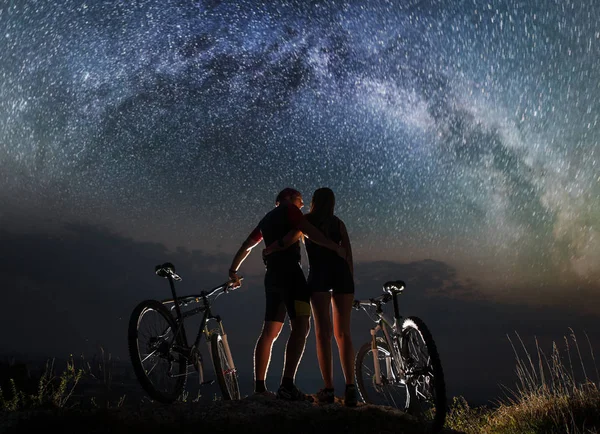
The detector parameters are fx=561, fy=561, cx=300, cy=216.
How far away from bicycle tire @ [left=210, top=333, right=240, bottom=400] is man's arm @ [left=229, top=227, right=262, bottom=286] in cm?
75

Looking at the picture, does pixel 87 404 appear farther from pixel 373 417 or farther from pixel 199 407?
pixel 373 417

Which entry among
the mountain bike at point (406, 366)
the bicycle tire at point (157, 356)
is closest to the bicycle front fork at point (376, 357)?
the mountain bike at point (406, 366)

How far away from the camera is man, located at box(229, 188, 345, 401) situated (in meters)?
5.88

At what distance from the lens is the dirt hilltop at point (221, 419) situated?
186 inches

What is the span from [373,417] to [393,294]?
59.9 inches

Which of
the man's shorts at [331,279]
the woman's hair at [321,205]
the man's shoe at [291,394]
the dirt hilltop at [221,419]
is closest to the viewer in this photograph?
the dirt hilltop at [221,419]

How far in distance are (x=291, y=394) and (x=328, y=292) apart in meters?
1.11

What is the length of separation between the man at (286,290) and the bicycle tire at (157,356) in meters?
0.88

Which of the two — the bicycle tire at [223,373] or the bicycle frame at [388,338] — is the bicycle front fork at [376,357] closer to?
the bicycle frame at [388,338]

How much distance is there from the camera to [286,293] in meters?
5.94

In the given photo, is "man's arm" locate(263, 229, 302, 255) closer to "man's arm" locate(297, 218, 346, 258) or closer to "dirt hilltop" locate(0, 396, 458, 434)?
"man's arm" locate(297, 218, 346, 258)

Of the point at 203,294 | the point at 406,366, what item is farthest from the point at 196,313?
the point at 406,366

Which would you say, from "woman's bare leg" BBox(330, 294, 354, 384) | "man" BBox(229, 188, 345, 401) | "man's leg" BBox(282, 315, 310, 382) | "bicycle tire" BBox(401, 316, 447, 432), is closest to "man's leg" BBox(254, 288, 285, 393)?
"man" BBox(229, 188, 345, 401)

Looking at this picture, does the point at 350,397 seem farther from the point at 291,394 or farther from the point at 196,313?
the point at 196,313
